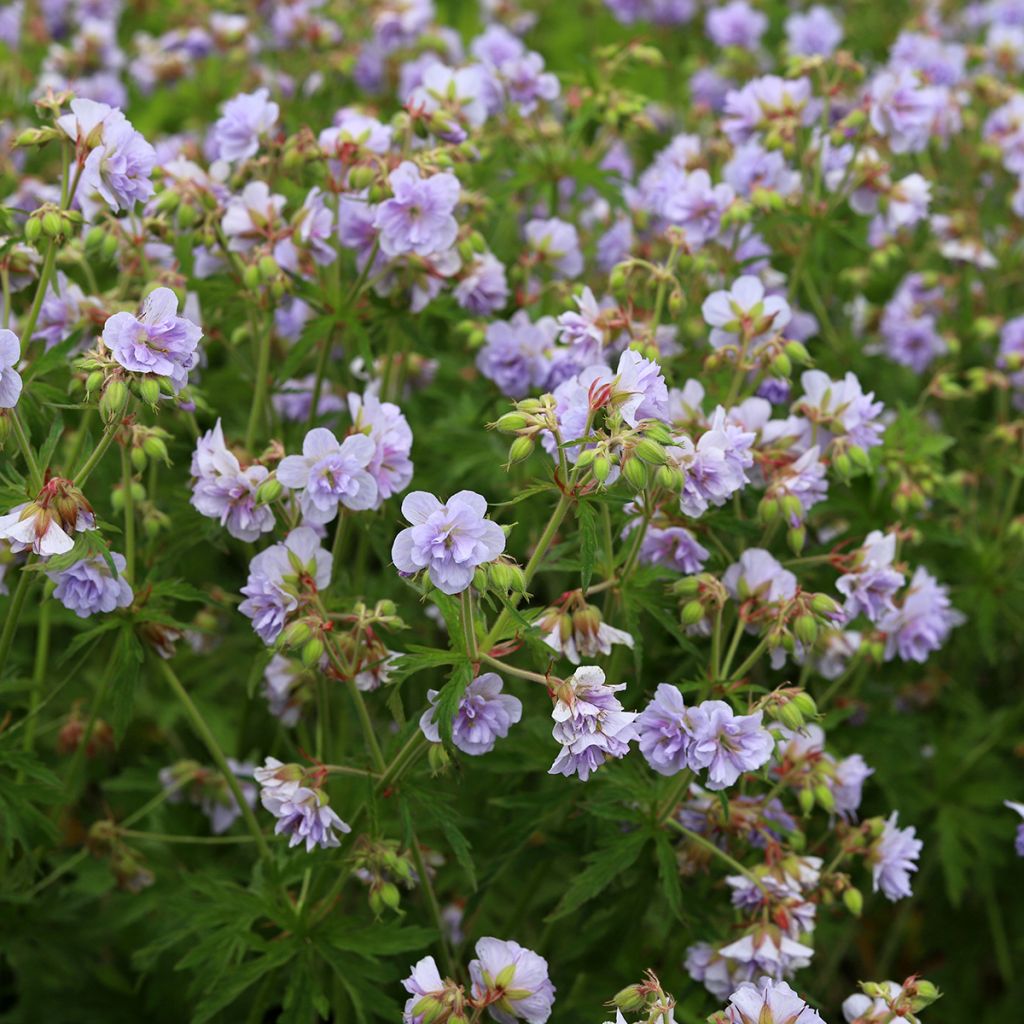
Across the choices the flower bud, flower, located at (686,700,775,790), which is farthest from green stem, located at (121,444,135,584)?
the flower bud

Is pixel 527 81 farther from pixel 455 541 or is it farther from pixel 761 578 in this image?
pixel 455 541

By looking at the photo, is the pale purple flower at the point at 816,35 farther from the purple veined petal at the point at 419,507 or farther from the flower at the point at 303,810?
the flower at the point at 303,810

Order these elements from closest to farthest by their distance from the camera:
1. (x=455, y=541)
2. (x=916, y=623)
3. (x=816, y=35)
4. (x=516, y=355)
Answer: (x=455, y=541)
(x=916, y=623)
(x=516, y=355)
(x=816, y=35)

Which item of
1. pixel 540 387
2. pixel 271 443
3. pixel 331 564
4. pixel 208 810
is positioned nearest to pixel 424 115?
pixel 540 387

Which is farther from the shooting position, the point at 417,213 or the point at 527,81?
the point at 527,81

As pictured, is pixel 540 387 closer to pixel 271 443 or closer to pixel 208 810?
pixel 271 443

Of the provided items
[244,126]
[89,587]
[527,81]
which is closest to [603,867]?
[89,587]

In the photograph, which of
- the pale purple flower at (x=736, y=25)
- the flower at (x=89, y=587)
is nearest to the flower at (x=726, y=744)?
the flower at (x=89, y=587)
